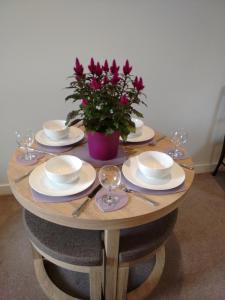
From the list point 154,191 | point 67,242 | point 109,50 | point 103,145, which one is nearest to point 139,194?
point 154,191

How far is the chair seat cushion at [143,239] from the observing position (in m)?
1.12

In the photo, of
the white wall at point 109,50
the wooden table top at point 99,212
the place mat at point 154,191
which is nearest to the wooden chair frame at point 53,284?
the wooden table top at point 99,212

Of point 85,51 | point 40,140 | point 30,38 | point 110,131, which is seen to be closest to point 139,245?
point 110,131

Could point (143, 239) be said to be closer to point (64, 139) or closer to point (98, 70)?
point (64, 139)

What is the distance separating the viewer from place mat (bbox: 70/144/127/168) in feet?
4.20

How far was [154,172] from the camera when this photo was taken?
3.56 ft

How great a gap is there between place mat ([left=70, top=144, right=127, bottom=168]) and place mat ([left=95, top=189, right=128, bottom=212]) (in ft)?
0.73

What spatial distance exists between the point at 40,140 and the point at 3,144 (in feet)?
2.51

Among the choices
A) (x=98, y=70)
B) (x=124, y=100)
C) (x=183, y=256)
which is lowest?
(x=183, y=256)

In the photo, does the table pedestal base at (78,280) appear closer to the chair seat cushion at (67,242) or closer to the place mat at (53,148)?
the chair seat cushion at (67,242)

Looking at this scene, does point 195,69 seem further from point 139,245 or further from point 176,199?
point 139,245

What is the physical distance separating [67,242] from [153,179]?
0.52m

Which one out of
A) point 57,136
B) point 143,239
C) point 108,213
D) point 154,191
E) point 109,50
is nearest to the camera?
point 108,213

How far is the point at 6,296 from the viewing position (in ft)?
4.54
